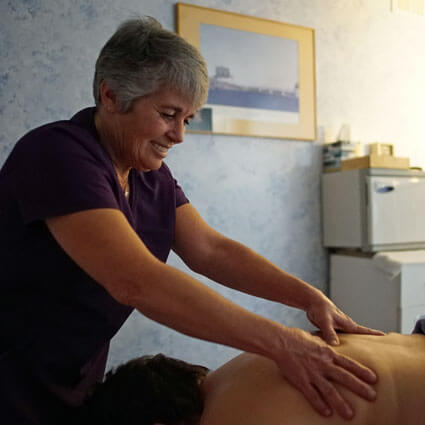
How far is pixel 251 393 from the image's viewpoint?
A: 915mm

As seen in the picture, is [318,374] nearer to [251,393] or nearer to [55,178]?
[251,393]

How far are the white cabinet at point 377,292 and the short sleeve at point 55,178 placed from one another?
6.65 ft

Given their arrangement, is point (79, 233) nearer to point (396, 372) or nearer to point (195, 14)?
point (396, 372)

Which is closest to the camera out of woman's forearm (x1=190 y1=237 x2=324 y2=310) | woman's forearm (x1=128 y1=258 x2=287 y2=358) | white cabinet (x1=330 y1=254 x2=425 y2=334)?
woman's forearm (x1=128 y1=258 x2=287 y2=358)

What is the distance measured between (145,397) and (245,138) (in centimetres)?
209

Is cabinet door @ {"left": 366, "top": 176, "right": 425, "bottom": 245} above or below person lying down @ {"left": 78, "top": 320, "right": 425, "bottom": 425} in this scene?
above

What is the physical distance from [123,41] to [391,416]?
0.95 meters

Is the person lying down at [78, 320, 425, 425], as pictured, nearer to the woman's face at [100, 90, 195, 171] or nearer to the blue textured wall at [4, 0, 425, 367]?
the woman's face at [100, 90, 195, 171]

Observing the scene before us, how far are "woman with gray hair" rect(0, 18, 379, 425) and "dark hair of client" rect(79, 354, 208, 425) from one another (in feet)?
0.30

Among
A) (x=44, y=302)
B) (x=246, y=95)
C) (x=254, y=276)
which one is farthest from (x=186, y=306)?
(x=246, y=95)

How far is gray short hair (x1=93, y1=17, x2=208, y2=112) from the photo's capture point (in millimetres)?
1046

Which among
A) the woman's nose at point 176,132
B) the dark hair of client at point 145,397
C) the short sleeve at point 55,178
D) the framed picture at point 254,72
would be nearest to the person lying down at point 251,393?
the dark hair of client at point 145,397

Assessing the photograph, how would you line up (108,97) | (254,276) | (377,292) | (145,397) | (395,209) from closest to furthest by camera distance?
1. (145,397)
2. (108,97)
3. (254,276)
4. (377,292)
5. (395,209)

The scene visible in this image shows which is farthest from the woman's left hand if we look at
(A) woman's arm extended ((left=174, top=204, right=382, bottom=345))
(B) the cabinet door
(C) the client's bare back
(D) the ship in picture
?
(D) the ship in picture
